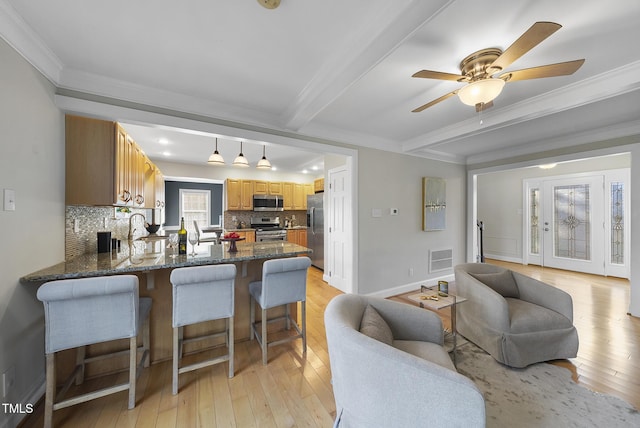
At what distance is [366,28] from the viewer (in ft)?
4.94

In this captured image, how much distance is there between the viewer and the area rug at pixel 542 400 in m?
1.45

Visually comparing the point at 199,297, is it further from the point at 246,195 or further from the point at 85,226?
the point at 246,195

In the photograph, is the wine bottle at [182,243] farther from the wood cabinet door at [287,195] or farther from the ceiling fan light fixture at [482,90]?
the wood cabinet door at [287,195]

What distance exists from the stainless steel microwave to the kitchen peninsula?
3682mm

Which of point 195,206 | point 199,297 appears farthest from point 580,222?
point 195,206

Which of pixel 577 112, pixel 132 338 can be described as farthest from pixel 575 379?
pixel 132 338

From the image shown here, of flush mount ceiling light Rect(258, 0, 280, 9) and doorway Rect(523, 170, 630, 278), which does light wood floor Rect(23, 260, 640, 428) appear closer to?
flush mount ceiling light Rect(258, 0, 280, 9)

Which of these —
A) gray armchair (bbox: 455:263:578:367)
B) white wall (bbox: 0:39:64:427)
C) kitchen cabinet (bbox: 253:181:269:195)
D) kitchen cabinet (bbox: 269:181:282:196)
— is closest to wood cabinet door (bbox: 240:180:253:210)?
kitchen cabinet (bbox: 253:181:269:195)

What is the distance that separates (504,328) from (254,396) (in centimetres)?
208

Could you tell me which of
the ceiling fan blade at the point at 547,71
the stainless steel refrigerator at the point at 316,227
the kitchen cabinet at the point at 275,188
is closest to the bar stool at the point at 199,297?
the ceiling fan blade at the point at 547,71

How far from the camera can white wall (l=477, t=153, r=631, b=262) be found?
19.0 feet

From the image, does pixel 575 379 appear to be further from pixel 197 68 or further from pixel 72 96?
pixel 72 96

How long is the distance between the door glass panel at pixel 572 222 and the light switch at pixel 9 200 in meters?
8.26

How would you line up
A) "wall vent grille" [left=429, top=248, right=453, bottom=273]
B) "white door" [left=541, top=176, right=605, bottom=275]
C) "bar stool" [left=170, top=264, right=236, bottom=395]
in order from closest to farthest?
"bar stool" [left=170, top=264, right=236, bottom=395] < "wall vent grille" [left=429, top=248, right=453, bottom=273] < "white door" [left=541, top=176, right=605, bottom=275]
